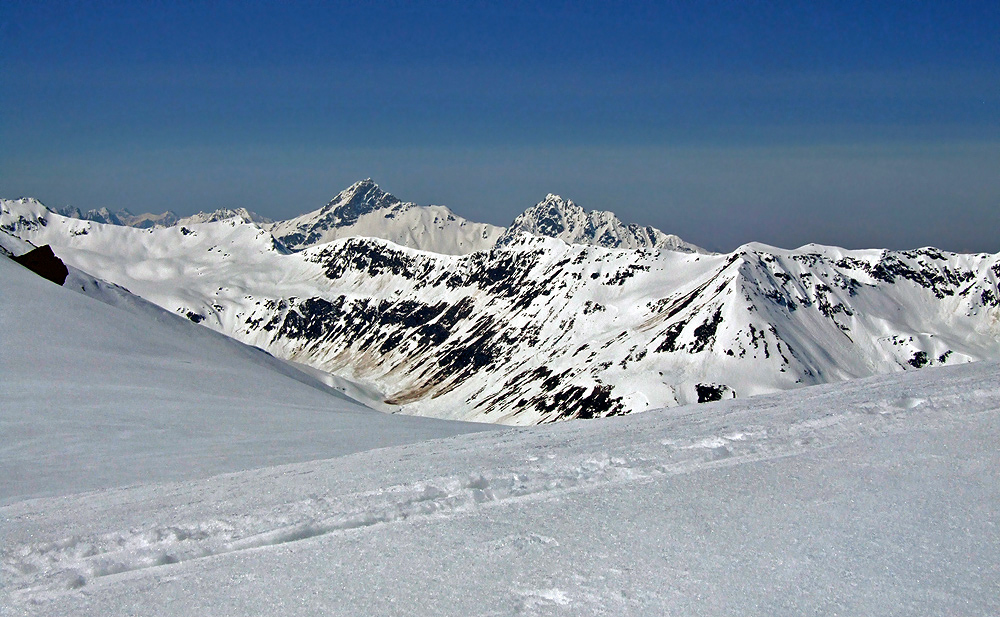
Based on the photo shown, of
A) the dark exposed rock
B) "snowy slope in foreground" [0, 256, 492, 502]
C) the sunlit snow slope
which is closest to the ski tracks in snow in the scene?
the sunlit snow slope

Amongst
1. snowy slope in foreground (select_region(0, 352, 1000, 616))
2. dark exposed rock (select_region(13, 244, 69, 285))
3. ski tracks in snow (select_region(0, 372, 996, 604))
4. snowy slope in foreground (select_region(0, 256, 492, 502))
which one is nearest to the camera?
snowy slope in foreground (select_region(0, 352, 1000, 616))

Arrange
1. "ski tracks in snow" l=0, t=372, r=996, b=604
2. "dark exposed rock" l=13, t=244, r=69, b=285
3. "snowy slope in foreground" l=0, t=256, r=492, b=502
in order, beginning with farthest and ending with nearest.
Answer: "dark exposed rock" l=13, t=244, r=69, b=285, "snowy slope in foreground" l=0, t=256, r=492, b=502, "ski tracks in snow" l=0, t=372, r=996, b=604

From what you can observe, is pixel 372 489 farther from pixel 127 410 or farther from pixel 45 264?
pixel 45 264

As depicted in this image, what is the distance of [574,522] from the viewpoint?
9984 millimetres

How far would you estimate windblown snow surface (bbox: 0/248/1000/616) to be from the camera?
815 centimetres

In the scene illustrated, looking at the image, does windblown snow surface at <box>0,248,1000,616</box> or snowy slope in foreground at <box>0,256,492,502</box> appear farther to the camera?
snowy slope in foreground at <box>0,256,492,502</box>

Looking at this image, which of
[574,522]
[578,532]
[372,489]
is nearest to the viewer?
[578,532]

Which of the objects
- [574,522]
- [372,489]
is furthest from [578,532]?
[372,489]

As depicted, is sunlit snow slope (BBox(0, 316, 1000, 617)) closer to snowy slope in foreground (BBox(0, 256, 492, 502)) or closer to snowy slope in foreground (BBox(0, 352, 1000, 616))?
snowy slope in foreground (BBox(0, 352, 1000, 616))

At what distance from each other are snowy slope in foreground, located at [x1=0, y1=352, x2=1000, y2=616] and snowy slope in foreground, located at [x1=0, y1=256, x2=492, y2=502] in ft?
15.1

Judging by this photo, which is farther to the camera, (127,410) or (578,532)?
(127,410)

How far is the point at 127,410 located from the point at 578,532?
22.1 meters

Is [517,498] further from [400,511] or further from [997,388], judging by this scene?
[997,388]

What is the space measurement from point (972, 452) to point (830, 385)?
937cm
